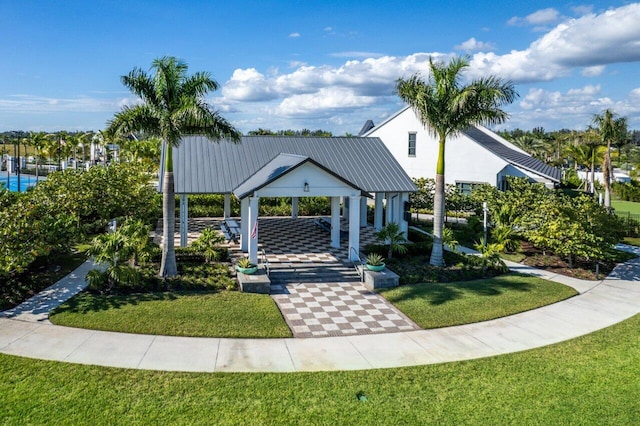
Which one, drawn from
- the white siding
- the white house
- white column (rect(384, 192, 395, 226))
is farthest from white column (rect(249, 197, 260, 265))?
the white siding

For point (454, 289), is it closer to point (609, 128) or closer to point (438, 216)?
point (438, 216)

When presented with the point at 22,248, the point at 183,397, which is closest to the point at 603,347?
the point at 183,397

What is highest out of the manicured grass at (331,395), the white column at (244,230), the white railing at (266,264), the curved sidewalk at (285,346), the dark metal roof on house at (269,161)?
the dark metal roof on house at (269,161)

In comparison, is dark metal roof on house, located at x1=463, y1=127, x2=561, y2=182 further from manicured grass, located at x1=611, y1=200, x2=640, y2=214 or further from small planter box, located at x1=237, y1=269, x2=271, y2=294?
small planter box, located at x1=237, y1=269, x2=271, y2=294

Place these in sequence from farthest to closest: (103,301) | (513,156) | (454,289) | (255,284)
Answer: (513,156), (454,289), (255,284), (103,301)

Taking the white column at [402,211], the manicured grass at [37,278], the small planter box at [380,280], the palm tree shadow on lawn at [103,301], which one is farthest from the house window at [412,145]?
the palm tree shadow on lawn at [103,301]

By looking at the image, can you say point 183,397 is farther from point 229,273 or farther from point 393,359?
point 229,273

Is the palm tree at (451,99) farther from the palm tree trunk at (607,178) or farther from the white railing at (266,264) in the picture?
the palm tree trunk at (607,178)

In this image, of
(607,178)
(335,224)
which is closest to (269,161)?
(335,224)
